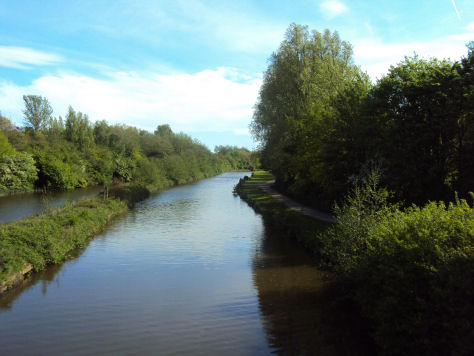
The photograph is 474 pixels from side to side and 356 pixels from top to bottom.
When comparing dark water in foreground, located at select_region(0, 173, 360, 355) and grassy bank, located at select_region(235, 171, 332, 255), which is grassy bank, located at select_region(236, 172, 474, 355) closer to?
dark water in foreground, located at select_region(0, 173, 360, 355)

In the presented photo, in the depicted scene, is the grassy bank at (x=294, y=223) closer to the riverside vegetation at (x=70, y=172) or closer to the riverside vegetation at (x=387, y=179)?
the riverside vegetation at (x=387, y=179)

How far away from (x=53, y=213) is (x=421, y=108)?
61.2 ft

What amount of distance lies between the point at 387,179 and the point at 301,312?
7840mm

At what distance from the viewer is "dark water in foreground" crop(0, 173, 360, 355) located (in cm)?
852

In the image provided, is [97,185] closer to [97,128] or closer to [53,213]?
[97,128]

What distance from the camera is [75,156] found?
48.9m

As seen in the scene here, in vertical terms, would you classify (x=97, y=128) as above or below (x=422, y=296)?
above

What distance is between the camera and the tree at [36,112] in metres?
55.4

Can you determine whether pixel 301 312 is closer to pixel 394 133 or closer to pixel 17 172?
pixel 394 133

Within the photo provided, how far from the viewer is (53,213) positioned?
1959 centimetres

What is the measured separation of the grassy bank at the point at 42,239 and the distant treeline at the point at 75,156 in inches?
588

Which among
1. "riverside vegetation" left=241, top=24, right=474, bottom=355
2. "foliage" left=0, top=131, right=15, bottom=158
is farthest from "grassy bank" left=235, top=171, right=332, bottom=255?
"foliage" left=0, top=131, right=15, bottom=158

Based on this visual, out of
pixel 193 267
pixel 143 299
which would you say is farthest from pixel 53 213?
pixel 143 299

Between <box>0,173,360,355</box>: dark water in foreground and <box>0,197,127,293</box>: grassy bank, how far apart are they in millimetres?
565
